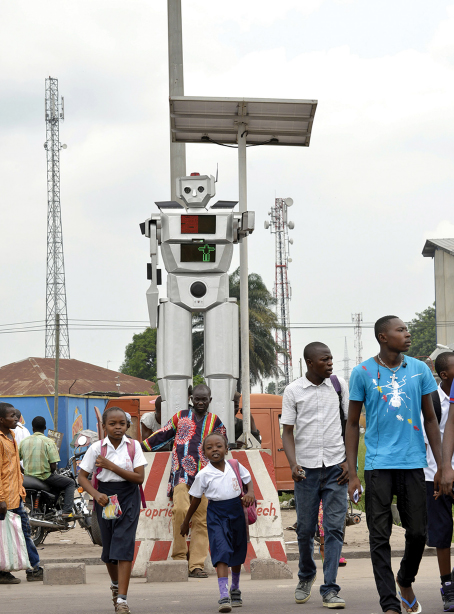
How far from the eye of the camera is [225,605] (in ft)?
20.4

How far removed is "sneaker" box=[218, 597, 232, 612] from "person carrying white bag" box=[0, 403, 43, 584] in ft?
9.14

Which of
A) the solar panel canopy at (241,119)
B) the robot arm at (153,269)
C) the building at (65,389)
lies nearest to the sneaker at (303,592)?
the robot arm at (153,269)

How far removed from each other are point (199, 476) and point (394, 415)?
1907mm

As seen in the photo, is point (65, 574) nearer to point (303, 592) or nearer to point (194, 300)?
point (303, 592)

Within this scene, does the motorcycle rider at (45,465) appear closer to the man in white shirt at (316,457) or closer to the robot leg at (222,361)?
the robot leg at (222,361)

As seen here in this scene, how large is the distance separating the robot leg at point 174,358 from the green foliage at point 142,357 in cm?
6497

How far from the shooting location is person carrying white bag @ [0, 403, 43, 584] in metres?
8.36

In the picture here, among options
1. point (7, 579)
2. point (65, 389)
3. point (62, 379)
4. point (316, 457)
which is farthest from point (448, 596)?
point (62, 379)

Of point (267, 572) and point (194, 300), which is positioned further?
point (194, 300)

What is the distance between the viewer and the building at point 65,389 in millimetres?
30062

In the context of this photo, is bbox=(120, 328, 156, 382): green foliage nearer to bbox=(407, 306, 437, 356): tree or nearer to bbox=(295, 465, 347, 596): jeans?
bbox=(407, 306, 437, 356): tree

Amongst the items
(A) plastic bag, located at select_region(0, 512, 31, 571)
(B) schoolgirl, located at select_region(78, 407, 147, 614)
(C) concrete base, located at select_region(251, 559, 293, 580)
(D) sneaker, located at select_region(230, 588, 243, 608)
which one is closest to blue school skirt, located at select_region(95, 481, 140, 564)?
(B) schoolgirl, located at select_region(78, 407, 147, 614)

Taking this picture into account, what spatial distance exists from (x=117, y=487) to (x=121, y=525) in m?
0.26

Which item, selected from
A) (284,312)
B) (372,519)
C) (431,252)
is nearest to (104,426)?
(372,519)
